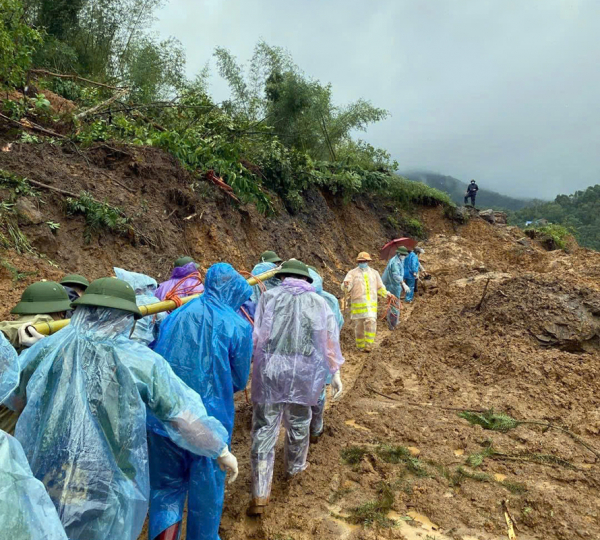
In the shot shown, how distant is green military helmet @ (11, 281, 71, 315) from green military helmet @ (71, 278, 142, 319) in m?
0.77

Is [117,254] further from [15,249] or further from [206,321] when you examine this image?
[206,321]

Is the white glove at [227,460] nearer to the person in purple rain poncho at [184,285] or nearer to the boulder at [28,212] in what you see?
the person in purple rain poncho at [184,285]

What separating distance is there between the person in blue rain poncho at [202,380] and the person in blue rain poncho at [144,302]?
538 millimetres

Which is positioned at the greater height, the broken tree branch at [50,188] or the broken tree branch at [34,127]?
the broken tree branch at [34,127]

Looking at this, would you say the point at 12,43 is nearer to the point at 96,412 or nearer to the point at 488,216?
the point at 96,412

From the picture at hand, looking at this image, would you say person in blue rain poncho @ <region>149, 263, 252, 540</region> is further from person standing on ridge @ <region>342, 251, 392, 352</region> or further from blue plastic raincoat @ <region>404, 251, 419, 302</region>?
blue plastic raincoat @ <region>404, 251, 419, 302</region>

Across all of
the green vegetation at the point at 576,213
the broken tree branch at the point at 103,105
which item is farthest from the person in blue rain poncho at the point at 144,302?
the green vegetation at the point at 576,213

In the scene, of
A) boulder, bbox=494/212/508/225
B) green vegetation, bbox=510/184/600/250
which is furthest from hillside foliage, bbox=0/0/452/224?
green vegetation, bbox=510/184/600/250

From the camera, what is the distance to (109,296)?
188 cm

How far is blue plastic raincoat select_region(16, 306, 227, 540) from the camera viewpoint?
1.71 m

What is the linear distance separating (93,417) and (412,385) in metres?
4.61

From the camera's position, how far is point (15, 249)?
506cm

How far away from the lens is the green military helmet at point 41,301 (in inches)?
98.0

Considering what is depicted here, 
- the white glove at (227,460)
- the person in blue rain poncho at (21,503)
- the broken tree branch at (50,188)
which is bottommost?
the white glove at (227,460)
